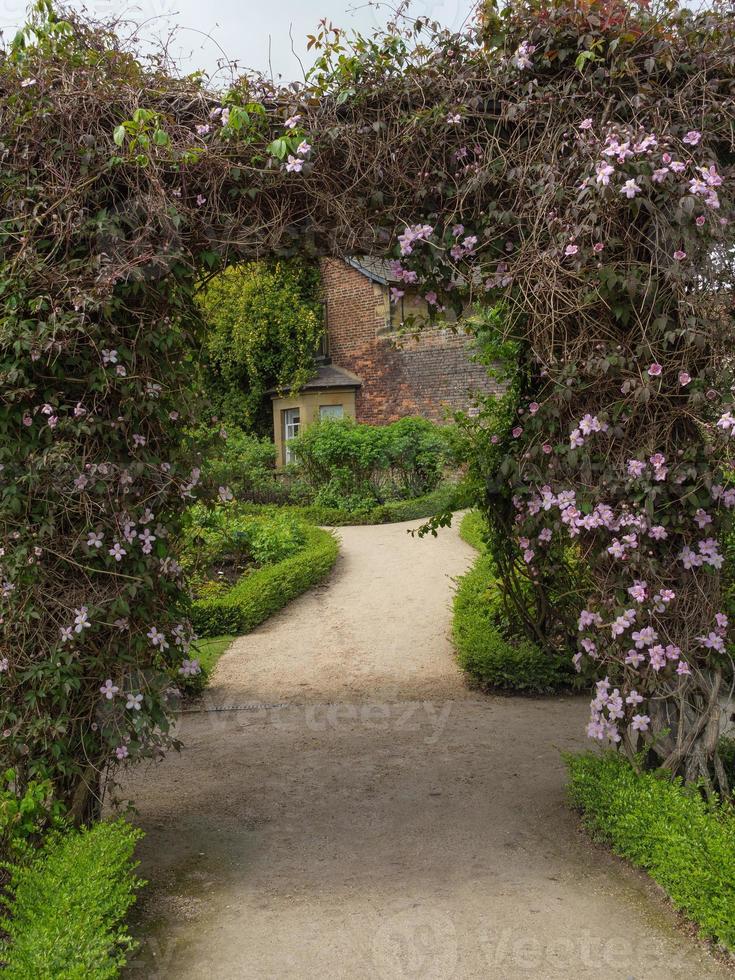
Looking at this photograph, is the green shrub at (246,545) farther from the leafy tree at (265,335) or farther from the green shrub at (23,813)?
the leafy tree at (265,335)

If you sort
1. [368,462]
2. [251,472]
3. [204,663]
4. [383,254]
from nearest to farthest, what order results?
[383,254], [204,663], [368,462], [251,472]

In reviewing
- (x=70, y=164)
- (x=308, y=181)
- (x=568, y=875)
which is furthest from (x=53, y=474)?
(x=568, y=875)

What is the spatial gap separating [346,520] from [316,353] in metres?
7.12

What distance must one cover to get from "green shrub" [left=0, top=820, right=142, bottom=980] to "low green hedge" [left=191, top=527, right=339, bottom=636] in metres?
4.68

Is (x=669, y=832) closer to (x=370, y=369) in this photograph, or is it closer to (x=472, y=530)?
(x=472, y=530)

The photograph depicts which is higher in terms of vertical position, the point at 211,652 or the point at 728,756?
the point at 728,756

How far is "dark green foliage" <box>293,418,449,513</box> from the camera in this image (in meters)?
16.8

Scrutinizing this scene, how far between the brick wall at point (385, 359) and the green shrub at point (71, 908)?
15.6m

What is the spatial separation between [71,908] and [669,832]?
7.59 feet

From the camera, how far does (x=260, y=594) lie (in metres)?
9.44

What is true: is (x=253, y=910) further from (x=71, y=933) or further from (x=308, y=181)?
(x=308, y=181)

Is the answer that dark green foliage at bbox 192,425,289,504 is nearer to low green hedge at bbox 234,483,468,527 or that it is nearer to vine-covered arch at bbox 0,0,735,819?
low green hedge at bbox 234,483,468,527

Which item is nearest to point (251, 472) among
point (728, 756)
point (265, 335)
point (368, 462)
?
point (368, 462)

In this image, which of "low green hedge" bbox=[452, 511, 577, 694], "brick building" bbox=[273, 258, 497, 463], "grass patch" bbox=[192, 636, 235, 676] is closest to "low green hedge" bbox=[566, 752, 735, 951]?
"low green hedge" bbox=[452, 511, 577, 694]
